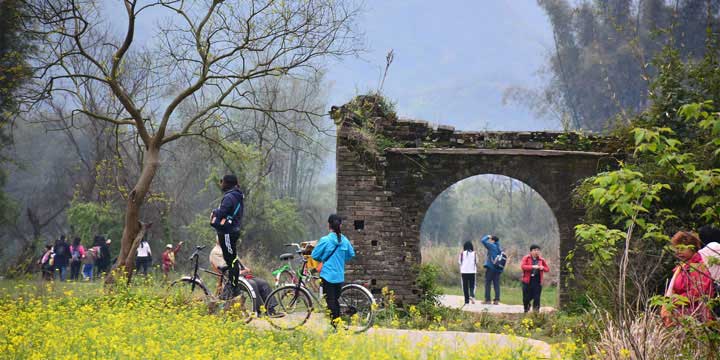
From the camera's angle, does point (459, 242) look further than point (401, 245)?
Yes

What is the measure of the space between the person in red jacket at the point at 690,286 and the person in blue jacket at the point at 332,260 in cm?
397

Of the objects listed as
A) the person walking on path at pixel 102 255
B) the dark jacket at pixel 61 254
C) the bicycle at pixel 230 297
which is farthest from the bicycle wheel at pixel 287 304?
the person walking on path at pixel 102 255

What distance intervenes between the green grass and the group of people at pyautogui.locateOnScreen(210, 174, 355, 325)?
9387 mm

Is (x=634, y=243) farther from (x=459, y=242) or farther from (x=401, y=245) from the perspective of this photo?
(x=459, y=242)

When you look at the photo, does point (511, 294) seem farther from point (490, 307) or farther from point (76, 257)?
point (76, 257)

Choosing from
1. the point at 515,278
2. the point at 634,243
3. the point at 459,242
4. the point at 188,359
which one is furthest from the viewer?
the point at 459,242

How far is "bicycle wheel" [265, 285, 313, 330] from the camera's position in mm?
10094

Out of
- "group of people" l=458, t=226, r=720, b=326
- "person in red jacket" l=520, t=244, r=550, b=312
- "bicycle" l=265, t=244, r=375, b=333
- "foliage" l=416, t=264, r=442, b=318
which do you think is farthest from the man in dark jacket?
"person in red jacket" l=520, t=244, r=550, b=312

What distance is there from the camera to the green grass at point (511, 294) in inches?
792

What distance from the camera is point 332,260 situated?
32.7 feet

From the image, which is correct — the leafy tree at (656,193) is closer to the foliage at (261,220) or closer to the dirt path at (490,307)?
the dirt path at (490,307)

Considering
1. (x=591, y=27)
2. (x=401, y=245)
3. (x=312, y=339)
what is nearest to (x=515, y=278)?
(x=401, y=245)

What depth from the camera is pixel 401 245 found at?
48.3ft

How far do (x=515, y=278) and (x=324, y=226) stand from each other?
842 inches
